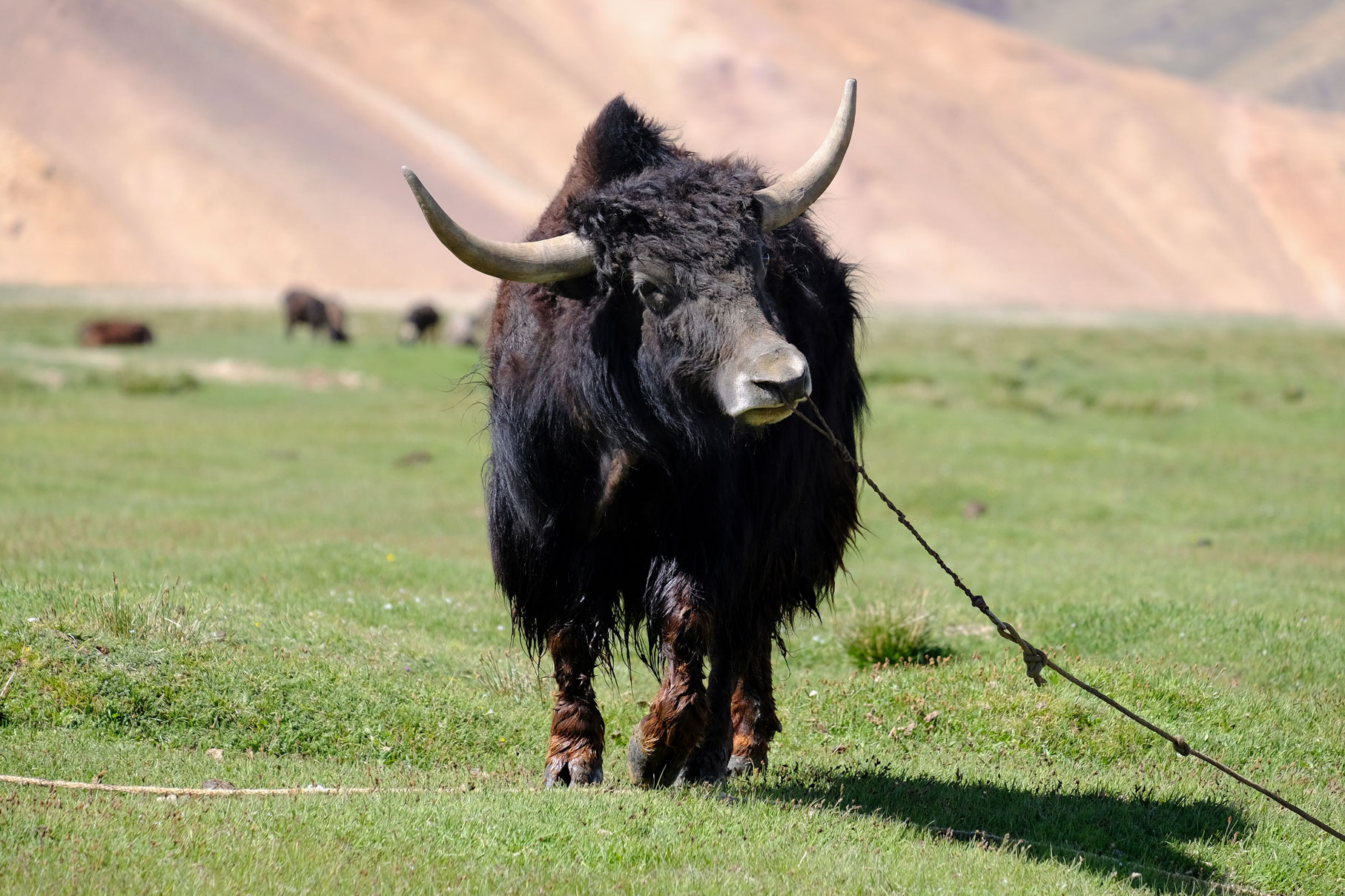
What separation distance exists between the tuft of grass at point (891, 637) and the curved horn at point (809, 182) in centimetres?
315

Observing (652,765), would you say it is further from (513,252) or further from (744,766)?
(513,252)

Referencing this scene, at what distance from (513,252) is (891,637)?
13.2ft

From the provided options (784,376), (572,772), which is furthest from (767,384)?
(572,772)

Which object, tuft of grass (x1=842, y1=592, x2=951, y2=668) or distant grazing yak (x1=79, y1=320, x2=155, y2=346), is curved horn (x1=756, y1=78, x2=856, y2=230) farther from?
distant grazing yak (x1=79, y1=320, x2=155, y2=346)

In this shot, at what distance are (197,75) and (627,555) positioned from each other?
87.6 m

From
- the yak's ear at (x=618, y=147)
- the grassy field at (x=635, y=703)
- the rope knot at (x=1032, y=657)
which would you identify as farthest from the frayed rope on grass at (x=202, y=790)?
the yak's ear at (x=618, y=147)

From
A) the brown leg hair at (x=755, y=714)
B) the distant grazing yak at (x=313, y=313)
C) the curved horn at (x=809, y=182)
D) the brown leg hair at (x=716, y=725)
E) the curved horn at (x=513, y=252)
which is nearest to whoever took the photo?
the curved horn at (x=513, y=252)

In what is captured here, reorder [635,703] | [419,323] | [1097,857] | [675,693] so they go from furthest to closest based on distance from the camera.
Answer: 1. [419,323]
2. [635,703]
3. [1097,857]
4. [675,693]

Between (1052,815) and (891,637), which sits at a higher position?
(891,637)

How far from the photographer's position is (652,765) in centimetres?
535

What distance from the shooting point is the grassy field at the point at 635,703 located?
15.4ft

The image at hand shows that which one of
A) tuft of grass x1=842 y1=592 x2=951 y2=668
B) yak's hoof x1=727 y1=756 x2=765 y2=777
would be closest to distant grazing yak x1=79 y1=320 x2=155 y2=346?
tuft of grass x1=842 y1=592 x2=951 y2=668

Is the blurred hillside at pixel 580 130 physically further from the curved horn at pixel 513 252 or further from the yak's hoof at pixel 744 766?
the curved horn at pixel 513 252

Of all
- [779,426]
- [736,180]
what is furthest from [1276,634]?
[736,180]
